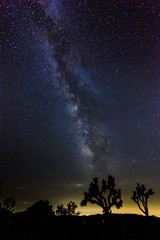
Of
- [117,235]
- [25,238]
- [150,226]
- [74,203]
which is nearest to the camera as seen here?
[25,238]

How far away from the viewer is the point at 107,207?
58.7ft

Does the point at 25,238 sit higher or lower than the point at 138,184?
lower

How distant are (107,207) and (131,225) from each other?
466cm

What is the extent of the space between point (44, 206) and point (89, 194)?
1160 cm

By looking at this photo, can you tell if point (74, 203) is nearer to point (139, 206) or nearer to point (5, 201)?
point (5, 201)

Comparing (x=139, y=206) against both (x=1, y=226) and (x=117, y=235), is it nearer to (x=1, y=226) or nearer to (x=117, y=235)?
(x=117, y=235)

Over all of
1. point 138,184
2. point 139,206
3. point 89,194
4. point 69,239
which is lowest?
point 69,239

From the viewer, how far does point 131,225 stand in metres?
13.5

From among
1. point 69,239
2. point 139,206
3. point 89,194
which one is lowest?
point 69,239

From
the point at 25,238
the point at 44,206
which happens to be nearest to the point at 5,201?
the point at 44,206

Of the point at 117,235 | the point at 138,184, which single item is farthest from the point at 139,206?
the point at 117,235

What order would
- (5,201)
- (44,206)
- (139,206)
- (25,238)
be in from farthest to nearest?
1. (5,201)
2. (44,206)
3. (139,206)
4. (25,238)

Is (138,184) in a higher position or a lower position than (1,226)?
higher

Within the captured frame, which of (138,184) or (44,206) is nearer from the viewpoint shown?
(138,184)
